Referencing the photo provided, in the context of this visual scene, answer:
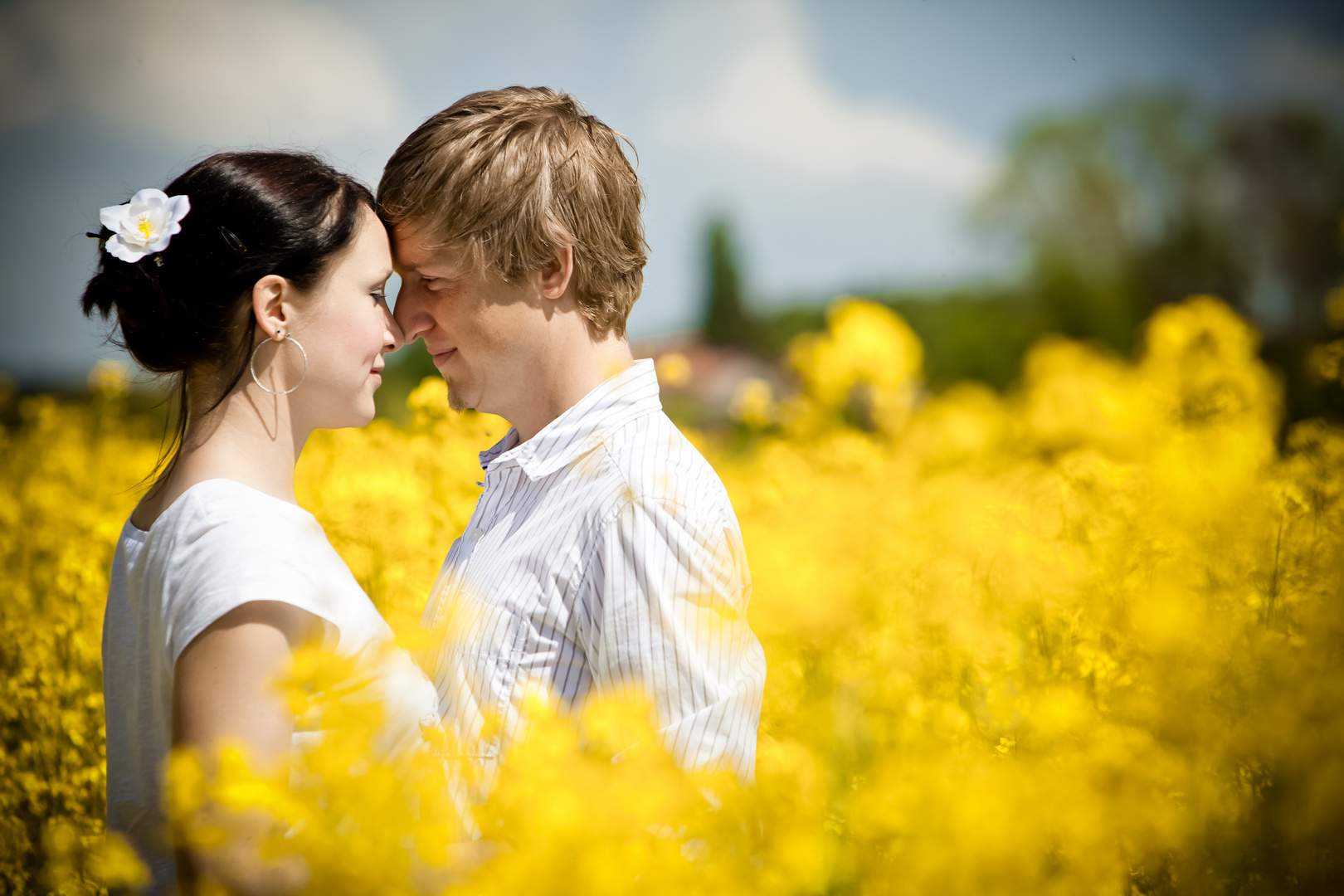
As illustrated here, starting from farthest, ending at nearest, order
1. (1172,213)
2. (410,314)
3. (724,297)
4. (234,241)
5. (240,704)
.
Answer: (724,297), (1172,213), (410,314), (234,241), (240,704)

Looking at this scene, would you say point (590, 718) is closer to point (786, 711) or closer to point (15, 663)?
point (786, 711)

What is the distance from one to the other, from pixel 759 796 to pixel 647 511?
435mm

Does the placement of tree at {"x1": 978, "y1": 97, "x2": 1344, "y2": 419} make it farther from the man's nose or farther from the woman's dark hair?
the woman's dark hair

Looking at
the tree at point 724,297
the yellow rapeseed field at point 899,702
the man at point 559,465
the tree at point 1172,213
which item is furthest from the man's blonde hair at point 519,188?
the tree at point 724,297

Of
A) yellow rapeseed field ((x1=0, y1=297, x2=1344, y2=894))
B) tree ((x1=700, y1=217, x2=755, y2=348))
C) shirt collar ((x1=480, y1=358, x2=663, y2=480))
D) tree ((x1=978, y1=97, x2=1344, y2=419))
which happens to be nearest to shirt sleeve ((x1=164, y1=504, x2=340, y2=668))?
yellow rapeseed field ((x1=0, y1=297, x2=1344, y2=894))

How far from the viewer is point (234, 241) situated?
1.47 meters

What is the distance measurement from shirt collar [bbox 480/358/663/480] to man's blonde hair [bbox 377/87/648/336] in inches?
5.9

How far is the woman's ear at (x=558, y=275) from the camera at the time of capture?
1586mm

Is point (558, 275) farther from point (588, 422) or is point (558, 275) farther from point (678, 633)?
point (678, 633)

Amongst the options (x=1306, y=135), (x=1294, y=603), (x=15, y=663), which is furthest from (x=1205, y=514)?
(x=1306, y=135)

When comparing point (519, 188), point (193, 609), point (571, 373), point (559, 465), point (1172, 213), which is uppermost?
point (1172, 213)

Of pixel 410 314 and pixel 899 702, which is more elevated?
pixel 410 314

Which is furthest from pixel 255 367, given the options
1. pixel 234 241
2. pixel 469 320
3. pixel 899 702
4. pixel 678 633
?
pixel 899 702

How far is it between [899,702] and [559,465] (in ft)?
2.65
